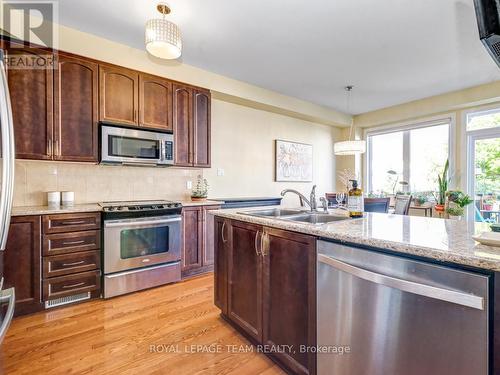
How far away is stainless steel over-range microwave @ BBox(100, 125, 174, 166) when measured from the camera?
2.68 meters

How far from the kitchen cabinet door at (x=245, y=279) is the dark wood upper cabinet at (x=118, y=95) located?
189 centimetres

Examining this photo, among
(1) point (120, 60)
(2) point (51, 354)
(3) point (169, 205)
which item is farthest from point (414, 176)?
(2) point (51, 354)

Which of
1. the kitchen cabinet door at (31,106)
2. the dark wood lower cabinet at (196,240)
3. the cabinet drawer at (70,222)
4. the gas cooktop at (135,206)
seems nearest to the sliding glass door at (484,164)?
the dark wood lower cabinet at (196,240)

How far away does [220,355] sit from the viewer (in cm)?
171

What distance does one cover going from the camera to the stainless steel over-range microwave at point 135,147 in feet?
8.80

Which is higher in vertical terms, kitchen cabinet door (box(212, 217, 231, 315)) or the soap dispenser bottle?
the soap dispenser bottle

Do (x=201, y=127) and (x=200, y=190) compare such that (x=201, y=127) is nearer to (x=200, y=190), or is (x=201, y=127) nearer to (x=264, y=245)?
(x=200, y=190)

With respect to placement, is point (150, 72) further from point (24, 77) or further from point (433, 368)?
point (433, 368)

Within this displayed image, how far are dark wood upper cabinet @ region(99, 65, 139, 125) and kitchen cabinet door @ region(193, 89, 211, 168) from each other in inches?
29.0

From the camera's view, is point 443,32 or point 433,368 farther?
point 443,32

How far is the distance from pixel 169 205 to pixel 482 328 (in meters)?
2.66

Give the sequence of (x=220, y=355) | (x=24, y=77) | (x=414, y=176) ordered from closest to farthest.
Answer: (x=220, y=355), (x=24, y=77), (x=414, y=176)

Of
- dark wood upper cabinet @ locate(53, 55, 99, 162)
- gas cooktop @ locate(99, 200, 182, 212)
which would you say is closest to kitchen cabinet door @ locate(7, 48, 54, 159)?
dark wood upper cabinet @ locate(53, 55, 99, 162)

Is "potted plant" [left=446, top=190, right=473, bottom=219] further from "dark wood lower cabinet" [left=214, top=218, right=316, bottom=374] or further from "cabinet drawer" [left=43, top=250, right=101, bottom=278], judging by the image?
"cabinet drawer" [left=43, top=250, right=101, bottom=278]
